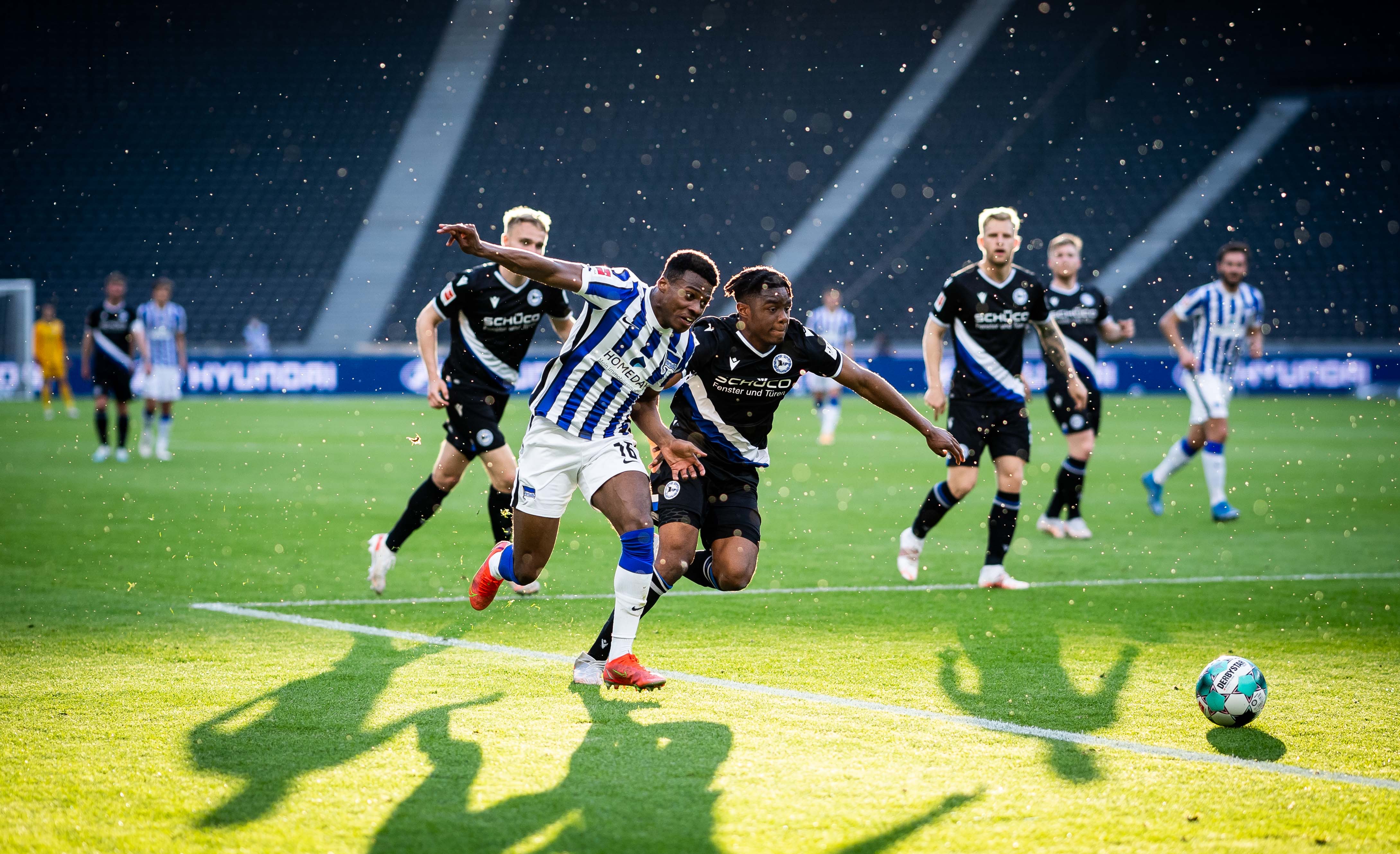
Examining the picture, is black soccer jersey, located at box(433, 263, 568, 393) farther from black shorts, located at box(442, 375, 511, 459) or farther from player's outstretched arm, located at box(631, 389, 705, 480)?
player's outstretched arm, located at box(631, 389, 705, 480)

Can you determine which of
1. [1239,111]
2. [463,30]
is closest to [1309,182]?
[1239,111]

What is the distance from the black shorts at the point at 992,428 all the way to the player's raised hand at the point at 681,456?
2.65 m

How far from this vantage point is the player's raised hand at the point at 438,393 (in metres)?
6.72

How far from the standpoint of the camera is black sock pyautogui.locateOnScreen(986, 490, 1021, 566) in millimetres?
7301

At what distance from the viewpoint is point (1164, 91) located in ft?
112

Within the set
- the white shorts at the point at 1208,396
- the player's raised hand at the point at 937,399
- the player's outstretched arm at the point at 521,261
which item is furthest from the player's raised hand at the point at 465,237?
the white shorts at the point at 1208,396

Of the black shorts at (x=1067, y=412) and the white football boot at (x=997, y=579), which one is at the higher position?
the black shorts at (x=1067, y=412)

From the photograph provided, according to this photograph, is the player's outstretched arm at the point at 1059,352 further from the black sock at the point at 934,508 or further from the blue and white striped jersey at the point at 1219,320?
the blue and white striped jersey at the point at 1219,320

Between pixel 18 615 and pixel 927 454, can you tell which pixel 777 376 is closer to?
pixel 18 615

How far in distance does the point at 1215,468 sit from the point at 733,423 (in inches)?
250

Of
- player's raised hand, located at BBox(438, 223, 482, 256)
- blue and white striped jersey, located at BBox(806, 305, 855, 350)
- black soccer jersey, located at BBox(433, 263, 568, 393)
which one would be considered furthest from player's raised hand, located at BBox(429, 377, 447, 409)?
blue and white striped jersey, located at BBox(806, 305, 855, 350)

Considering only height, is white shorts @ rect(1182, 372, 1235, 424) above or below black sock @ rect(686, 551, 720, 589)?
above

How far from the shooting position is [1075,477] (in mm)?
9445

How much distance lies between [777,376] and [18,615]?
386 cm
